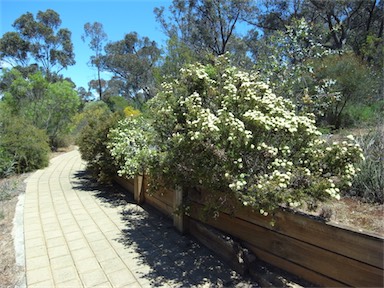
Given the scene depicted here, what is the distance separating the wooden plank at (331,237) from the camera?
179 cm

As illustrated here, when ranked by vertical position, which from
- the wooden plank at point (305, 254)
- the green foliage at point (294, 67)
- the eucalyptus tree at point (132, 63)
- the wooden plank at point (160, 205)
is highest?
the eucalyptus tree at point (132, 63)

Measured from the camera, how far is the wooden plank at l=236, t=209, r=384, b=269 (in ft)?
5.88

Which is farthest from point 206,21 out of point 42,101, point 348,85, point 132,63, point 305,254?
point 305,254

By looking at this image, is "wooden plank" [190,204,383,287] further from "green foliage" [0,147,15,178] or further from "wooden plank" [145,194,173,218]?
"green foliage" [0,147,15,178]

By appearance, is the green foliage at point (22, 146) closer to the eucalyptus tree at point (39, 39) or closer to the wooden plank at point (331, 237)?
the wooden plank at point (331, 237)

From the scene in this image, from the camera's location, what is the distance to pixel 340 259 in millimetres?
1973

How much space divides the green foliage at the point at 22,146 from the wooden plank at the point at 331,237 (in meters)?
6.92

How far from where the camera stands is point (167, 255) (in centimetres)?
303

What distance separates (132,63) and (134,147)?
846 inches

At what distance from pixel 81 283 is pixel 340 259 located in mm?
2244

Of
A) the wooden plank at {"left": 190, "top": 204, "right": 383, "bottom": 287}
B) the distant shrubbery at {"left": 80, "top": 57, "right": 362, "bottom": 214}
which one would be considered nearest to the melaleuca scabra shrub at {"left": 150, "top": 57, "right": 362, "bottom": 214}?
the distant shrubbery at {"left": 80, "top": 57, "right": 362, "bottom": 214}

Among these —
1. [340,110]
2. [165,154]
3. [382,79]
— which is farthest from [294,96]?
[382,79]

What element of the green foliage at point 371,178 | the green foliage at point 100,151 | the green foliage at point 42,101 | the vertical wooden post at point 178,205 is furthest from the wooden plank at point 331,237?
the green foliage at point 42,101

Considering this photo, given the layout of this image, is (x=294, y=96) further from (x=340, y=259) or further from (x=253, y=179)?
(x=340, y=259)
